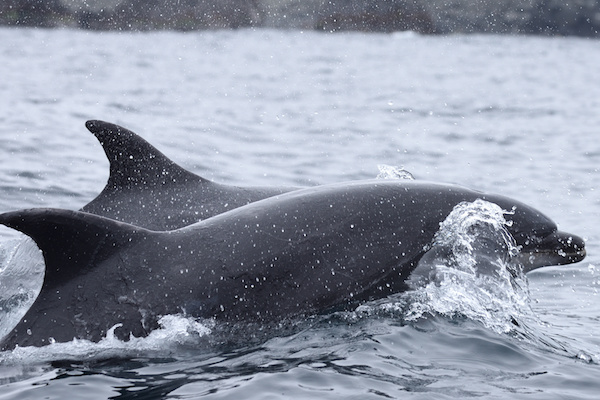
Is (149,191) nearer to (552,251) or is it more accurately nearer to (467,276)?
(467,276)

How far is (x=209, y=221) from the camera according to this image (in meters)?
7.86

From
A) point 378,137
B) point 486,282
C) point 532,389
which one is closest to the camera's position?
point 532,389

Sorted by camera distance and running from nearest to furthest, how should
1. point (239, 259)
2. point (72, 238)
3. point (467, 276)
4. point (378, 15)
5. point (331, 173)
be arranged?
point (72, 238) → point (239, 259) → point (467, 276) → point (331, 173) → point (378, 15)

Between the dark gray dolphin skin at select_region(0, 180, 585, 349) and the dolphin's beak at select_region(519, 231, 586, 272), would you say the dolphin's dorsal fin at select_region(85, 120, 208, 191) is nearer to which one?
the dark gray dolphin skin at select_region(0, 180, 585, 349)

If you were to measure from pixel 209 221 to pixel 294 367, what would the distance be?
144 cm

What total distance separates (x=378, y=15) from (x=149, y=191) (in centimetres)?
10862

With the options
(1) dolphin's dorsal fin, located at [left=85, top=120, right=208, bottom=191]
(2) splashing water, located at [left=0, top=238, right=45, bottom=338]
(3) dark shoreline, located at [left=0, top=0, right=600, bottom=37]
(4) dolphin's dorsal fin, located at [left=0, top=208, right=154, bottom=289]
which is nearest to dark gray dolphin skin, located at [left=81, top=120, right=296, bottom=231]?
(1) dolphin's dorsal fin, located at [left=85, top=120, right=208, bottom=191]

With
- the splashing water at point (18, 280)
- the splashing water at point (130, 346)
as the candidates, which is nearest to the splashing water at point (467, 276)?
the splashing water at point (130, 346)

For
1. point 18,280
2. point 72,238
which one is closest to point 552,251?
point 72,238

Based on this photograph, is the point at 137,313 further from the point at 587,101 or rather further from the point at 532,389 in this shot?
the point at 587,101

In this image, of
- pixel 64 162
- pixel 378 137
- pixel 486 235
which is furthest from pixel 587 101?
pixel 486 235

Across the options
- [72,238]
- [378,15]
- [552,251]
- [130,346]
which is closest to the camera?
[72,238]

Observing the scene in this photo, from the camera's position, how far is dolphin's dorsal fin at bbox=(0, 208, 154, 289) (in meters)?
6.88

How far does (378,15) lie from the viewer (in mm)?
115312
